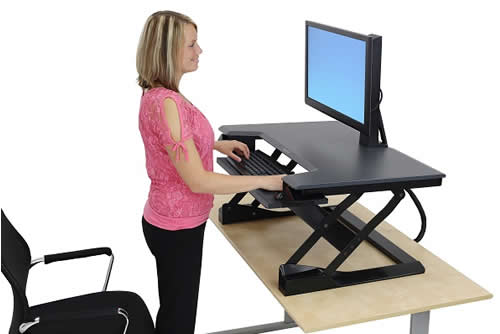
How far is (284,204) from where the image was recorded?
8.61ft

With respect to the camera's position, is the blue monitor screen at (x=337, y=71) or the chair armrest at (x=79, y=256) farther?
the chair armrest at (x=79, y=256)

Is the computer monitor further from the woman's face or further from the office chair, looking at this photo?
the office chair

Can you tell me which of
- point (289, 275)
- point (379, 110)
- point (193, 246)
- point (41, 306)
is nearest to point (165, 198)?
point (193, 246)

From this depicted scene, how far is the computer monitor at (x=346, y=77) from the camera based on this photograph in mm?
2824

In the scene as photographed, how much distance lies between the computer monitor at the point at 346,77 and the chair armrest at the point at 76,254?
119 cm

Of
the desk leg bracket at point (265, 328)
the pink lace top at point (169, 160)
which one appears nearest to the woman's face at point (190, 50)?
the pink lace top at point (169, 160)

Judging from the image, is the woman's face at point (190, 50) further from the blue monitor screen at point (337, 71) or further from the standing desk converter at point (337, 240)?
the blue monitor screen at point (337, 71)

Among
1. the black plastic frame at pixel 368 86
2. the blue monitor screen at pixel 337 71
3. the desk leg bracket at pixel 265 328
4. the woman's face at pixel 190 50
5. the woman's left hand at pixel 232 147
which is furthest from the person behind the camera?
the desk leg bracket at pixel 265 328

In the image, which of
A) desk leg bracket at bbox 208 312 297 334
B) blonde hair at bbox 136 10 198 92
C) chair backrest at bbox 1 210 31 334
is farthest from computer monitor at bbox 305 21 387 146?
chair backrest at bbox 1 210 31 334

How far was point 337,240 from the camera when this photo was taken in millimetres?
3129

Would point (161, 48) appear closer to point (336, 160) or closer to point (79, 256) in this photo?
point (336, 160)

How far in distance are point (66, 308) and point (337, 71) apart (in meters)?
1.56

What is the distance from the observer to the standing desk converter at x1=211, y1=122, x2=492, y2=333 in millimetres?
2623

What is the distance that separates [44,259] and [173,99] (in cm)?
102
